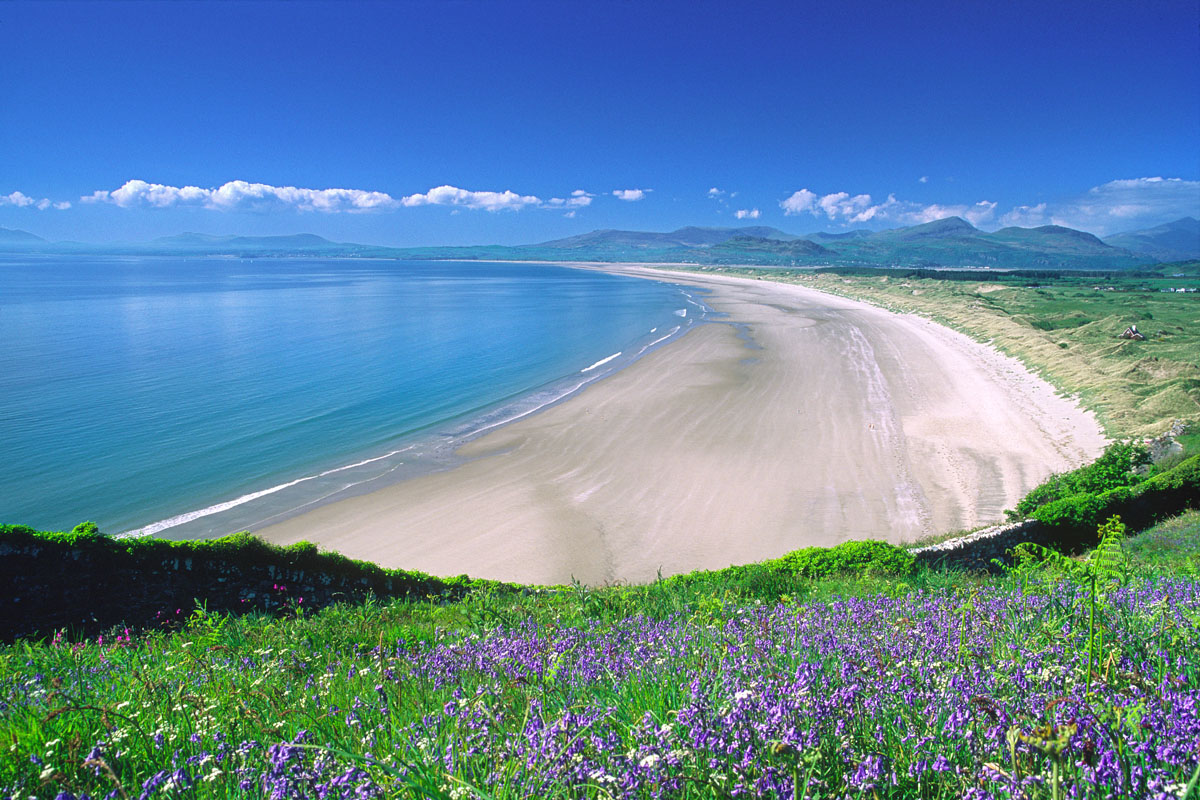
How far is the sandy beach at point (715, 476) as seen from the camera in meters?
15.8

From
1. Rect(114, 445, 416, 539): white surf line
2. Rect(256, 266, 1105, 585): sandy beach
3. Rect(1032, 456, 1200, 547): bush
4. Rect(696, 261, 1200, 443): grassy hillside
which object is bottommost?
Rect(114, 445, 416, 539): white surf line

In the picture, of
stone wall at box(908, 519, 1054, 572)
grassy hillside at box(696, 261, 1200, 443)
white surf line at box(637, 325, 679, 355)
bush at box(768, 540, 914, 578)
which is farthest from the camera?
white surf line at box(637, 325, 679, 355)

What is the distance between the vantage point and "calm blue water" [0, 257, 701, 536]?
19.0 m

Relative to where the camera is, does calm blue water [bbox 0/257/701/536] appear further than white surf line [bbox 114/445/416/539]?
Yes

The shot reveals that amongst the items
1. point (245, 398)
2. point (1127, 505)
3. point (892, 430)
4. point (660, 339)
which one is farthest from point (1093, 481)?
point (660, 339)

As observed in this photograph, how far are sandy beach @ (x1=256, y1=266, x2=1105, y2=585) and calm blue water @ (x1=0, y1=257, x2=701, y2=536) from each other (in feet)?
10.2

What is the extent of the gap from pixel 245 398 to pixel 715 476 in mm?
24596

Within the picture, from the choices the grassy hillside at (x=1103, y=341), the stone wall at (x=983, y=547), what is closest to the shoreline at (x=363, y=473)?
the stone wall at (x=983, y=547)

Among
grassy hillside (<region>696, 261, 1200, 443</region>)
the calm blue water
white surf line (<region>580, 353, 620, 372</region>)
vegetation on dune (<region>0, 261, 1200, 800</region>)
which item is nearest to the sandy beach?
grassy hillside (<region>696, 261, 1200, 443</region>)

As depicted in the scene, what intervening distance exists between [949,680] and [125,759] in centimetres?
321

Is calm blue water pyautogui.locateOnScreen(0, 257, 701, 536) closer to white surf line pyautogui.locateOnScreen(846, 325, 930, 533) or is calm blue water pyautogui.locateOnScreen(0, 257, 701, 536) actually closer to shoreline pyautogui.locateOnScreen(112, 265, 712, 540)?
shoreline pyautogui.locateOnScreen(112, 265, 712, 540)

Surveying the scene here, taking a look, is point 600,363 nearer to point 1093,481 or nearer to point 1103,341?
point 1093,481

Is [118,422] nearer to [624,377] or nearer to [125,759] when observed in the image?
[624,377]

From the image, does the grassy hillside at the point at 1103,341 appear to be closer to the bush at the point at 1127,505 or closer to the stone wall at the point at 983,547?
the bush at the point at 1127,505
